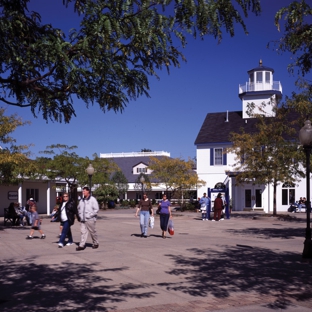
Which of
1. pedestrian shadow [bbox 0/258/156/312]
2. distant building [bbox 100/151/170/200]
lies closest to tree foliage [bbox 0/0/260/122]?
pedestrian shadow [bbox 0/258/156/312]

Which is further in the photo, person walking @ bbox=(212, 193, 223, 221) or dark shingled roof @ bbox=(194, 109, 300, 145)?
dark shingled roof @ bbox=(194, 109, 300, 145)

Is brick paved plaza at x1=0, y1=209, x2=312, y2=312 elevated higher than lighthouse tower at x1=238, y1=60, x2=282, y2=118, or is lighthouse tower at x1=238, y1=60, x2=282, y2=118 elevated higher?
lighthouse tower at x1=238, y1=60, x2=282, y2=118

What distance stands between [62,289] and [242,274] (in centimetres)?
382

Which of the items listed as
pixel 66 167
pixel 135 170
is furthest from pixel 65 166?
pixel 135 170

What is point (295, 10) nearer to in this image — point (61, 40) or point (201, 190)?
point (61, 40)

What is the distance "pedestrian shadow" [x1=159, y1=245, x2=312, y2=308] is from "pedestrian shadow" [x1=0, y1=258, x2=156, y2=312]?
41.0 inches

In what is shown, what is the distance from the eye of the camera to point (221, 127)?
161 ft

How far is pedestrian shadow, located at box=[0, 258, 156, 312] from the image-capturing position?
7801 mm

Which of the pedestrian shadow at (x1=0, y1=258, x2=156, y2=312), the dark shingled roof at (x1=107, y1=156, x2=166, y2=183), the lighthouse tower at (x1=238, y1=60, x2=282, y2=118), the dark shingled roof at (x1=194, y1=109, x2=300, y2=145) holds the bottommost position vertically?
the pedestrian shadow at (x1=0, y1=258, x2=156, y2=312)

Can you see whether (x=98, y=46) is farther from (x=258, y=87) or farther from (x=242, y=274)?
(x=258, y=87)

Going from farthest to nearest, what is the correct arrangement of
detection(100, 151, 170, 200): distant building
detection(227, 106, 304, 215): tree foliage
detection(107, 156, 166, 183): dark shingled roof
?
detection(107, 156, 166, 183): dark shingled roof
detection(100, 151, 170, 200): distant building
detection(227, 106, 304, 215): tree foliage

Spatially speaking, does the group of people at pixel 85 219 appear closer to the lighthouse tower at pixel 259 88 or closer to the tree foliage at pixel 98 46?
the tree foliage at pixel 98 46

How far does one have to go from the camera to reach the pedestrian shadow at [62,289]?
780 cm

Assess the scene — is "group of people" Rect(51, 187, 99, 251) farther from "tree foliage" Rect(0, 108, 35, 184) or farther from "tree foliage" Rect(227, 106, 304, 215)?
"tree foliage" Rect(227, 106, 304, 215)
